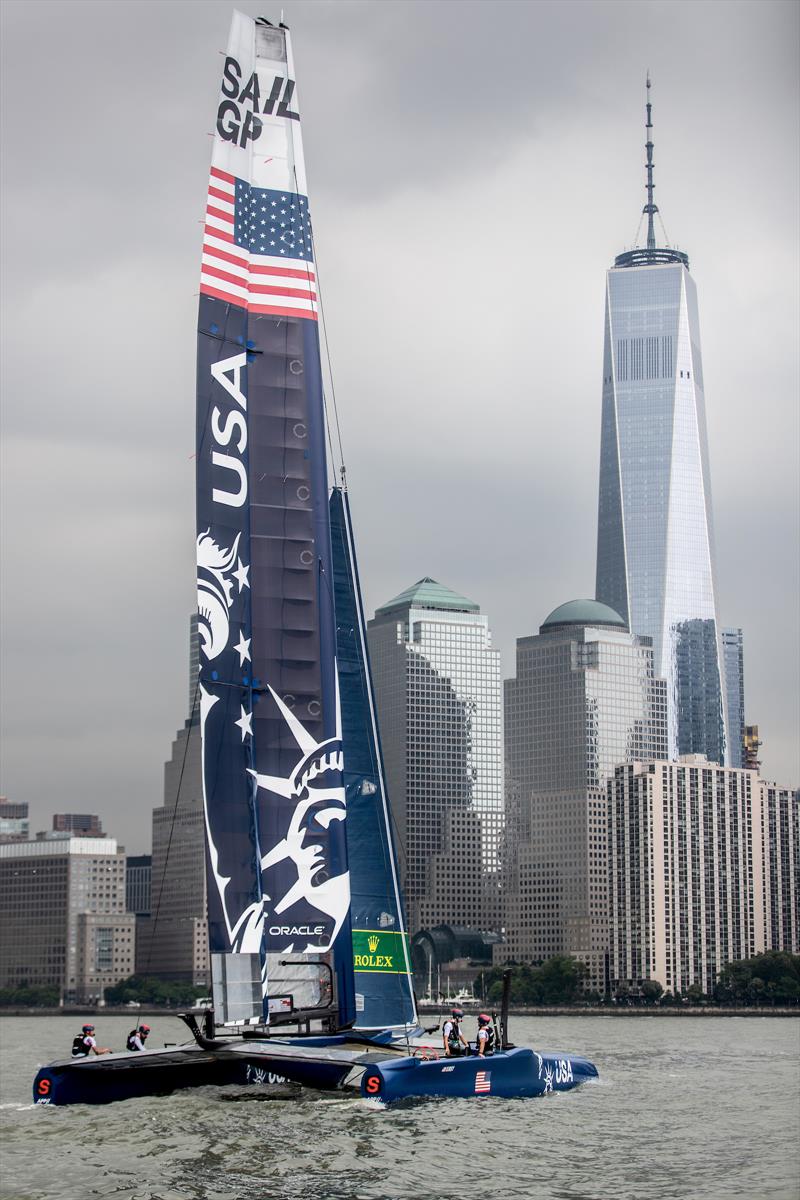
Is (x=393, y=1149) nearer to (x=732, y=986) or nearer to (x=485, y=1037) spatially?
(x=485, y=1037)

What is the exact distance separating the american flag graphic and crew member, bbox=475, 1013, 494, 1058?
49.9ft

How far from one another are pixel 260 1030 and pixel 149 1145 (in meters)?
5.38

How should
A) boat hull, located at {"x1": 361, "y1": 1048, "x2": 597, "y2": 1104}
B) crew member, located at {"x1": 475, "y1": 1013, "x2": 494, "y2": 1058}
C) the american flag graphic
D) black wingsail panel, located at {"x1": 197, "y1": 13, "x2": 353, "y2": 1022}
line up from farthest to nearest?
the american flag graphic
crew member, located at {"x1": 475, "y1": 1013, "x2": 494, "y2": 1058}
black wingsail panel, located at {"x1": 197, "y1": 13, "x2": 353, "y2": 1022}
boat hull, located at {"x1": 361, "y1": 1048, "x2": 597, "y2": 1104}

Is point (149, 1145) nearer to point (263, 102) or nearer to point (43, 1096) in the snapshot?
point (43, 1096)

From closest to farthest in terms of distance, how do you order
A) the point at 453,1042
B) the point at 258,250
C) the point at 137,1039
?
the point at 137,1039, the point at 453,1042, the point at 258,250

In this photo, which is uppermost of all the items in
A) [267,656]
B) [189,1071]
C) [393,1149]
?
[267,656]

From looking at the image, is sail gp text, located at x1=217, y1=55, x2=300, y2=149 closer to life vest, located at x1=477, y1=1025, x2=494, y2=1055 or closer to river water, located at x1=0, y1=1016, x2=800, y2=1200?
life vest, located at x1=477, y1=1025, x2=494, y2=1055

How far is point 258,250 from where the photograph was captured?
134 feet

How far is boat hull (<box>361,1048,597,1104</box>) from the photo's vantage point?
3484cm

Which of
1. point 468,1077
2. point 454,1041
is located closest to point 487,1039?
point 454,1041

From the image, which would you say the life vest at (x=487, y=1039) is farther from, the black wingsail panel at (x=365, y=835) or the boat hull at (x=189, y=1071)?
the boat hull at (x=189, y=1071)

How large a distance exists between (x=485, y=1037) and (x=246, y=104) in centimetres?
1998

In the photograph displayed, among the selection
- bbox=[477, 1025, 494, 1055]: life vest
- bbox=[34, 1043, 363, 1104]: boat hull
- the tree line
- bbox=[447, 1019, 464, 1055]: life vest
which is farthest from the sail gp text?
the tree line

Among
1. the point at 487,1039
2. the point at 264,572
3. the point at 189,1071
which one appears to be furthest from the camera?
the point at 487,1039
